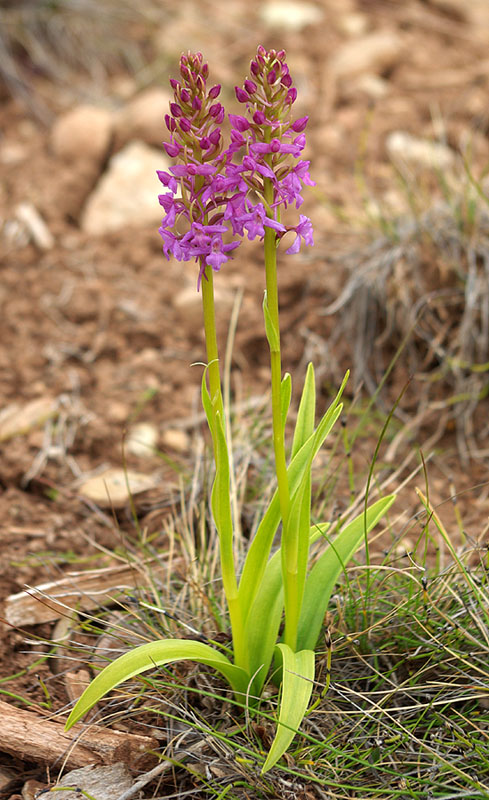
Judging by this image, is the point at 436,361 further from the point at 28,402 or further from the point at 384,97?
the point at 384,97

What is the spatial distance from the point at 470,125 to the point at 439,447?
2.57 meters

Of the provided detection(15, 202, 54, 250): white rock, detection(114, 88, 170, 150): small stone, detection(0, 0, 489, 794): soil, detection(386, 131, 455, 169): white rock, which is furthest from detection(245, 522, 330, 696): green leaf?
detection(114, 88, 170, 150): small stone

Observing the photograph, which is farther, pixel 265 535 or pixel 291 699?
pixel 265 535

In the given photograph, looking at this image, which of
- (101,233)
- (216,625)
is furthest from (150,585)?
(101,233)

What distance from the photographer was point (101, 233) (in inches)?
173

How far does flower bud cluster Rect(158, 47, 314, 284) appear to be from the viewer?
1.44 meters

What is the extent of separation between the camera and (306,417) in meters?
1.93

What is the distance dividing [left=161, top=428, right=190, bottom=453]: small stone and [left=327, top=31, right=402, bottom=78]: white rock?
3.31m

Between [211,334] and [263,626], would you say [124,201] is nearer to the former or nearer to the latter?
[211,334]

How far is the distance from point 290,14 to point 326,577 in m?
5.27

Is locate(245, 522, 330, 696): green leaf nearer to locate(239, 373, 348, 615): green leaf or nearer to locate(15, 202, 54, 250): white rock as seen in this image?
locate(239, 373, 348, 615): green leaf

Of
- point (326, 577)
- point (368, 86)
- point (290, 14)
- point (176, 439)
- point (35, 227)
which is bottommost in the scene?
point (176, 439)

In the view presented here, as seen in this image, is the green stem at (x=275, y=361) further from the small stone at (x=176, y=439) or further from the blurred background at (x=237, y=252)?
the small stone at (x=176, y=439)

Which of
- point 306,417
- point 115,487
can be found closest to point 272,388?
point 306,417
